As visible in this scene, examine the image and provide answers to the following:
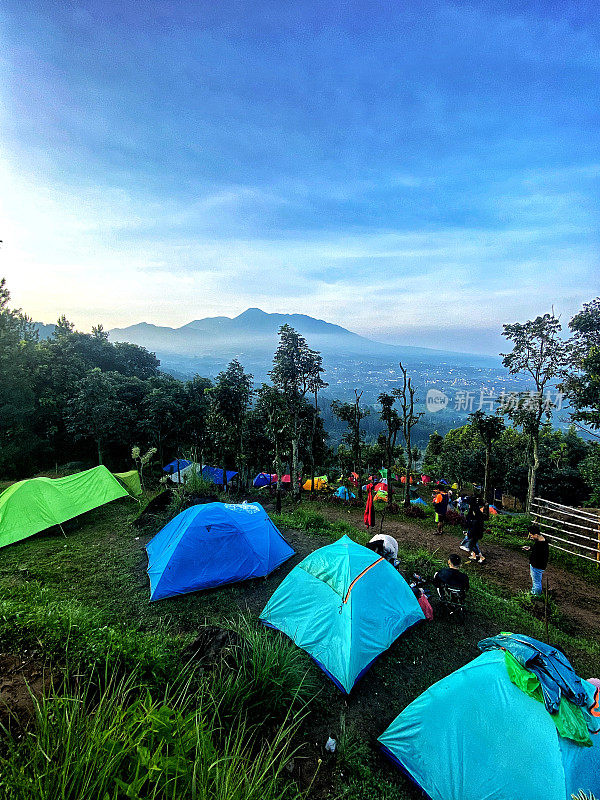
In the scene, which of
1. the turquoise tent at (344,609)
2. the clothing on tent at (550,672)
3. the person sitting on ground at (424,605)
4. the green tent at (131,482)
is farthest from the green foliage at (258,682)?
the green tent at (131,482)

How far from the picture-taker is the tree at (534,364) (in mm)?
14984

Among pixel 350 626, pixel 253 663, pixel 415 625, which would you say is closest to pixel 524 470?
pixel 415 625

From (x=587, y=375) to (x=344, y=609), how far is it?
1159 cm

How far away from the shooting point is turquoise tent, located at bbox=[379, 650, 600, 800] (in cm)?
277

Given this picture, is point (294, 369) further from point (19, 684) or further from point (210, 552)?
point (19, 684)

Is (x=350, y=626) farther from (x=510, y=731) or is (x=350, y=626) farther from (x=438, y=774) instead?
(x=510, y=731)

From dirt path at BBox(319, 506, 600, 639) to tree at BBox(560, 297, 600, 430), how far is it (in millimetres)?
5285

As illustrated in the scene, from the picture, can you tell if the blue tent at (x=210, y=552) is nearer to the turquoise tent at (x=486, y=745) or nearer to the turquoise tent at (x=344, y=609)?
the turquoise tent at (x=344, y=609)

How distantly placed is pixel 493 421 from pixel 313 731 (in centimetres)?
1479

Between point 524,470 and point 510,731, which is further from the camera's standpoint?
point 524,470

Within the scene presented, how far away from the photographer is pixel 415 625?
5.66 metres

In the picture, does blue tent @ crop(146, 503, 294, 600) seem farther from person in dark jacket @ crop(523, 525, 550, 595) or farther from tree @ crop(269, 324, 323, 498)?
tree @ crop(269, 324, 323, 498)

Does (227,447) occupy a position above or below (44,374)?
below

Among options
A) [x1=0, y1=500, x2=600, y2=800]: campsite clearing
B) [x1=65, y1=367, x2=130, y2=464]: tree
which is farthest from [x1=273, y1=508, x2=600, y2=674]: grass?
[x1=65, y1=367, x2=130, y2=464]: tree
